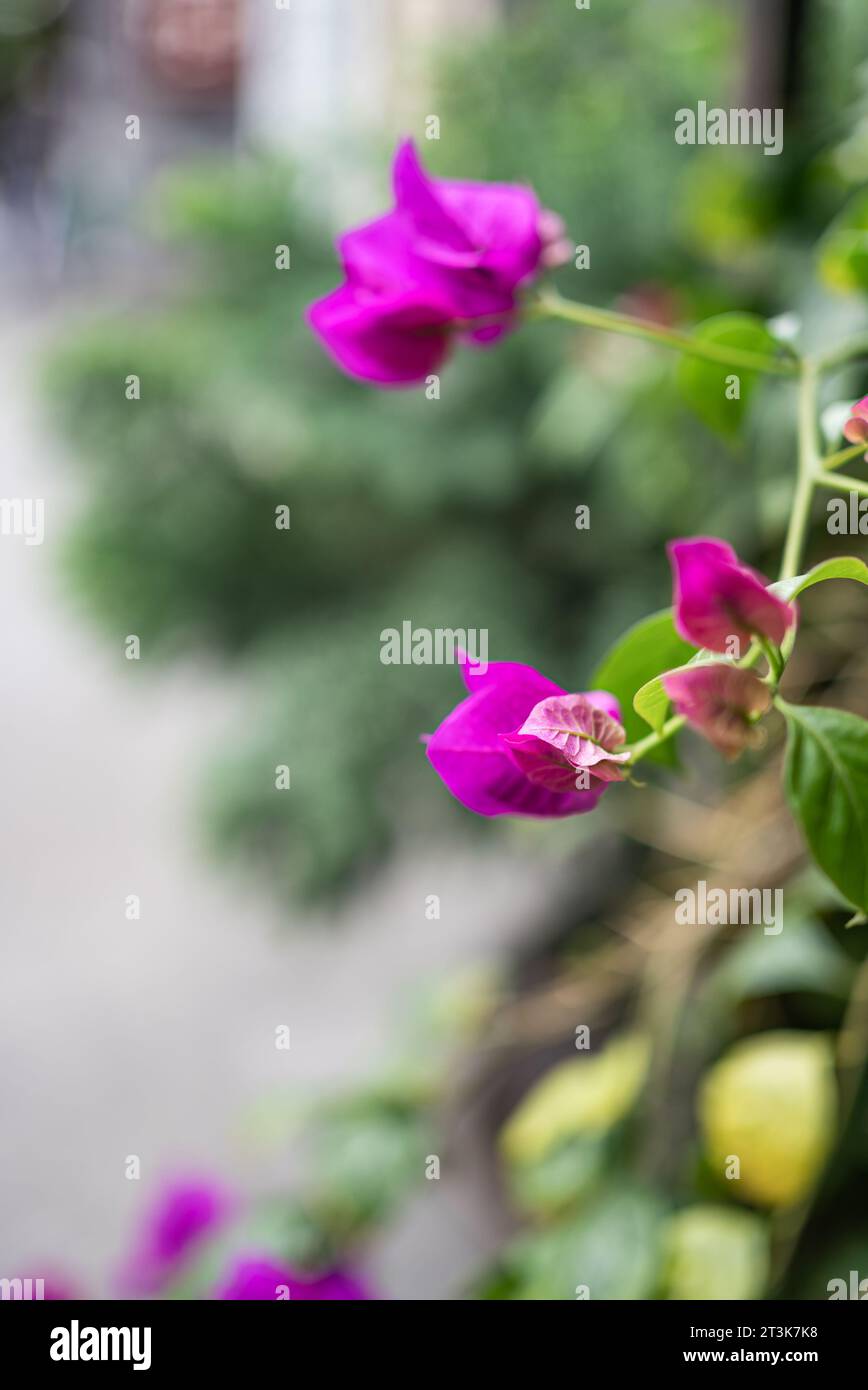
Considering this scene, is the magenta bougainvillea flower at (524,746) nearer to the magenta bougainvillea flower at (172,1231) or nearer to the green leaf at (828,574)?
the green leaf at (828,574)

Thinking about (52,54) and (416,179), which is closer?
(416,179)

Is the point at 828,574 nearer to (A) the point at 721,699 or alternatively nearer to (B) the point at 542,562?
(A) the point at 721,699

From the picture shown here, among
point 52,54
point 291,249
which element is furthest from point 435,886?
point 52,54

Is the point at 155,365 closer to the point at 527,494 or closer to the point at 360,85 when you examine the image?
the point at 527,494

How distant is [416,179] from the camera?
0.77 ft

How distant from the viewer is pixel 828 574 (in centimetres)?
18

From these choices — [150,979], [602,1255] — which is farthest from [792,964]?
[150,979]

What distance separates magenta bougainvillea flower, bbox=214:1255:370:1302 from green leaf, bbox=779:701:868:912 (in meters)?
0.22

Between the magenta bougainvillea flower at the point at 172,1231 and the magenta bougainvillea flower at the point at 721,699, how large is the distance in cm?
42

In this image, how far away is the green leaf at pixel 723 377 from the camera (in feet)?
0.90

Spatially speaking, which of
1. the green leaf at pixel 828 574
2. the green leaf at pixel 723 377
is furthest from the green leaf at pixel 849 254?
the green leaf at pixel 828 574

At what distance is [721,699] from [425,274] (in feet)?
0.40

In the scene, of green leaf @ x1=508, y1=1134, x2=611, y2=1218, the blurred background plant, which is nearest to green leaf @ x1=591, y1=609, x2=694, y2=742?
the blurred background plant

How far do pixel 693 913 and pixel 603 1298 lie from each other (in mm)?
183
